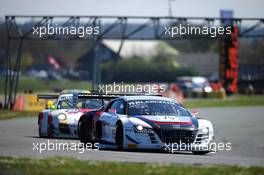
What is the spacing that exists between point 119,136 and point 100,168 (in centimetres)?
465

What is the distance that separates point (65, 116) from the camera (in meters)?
22.4

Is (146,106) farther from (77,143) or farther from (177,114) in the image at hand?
(77,143)

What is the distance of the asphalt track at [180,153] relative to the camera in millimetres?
15445

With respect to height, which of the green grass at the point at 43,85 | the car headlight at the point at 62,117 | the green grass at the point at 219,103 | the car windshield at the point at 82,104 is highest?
the green grass at the point at 43,85

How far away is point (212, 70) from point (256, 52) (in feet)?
44.8

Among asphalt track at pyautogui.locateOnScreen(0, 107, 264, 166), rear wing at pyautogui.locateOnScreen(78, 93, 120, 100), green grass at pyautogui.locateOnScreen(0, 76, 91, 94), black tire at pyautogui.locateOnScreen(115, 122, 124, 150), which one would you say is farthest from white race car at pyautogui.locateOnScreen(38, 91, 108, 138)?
green grass at pyautogui.locateOnScreen(0, 76, 91, 94)

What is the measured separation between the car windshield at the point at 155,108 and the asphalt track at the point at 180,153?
90cm

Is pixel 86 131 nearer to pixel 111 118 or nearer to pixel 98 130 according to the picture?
pixel 98 130

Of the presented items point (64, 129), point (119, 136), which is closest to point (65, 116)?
point (64, 129)

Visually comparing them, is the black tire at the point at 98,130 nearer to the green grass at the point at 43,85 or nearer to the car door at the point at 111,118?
the car door at the point at 111,118

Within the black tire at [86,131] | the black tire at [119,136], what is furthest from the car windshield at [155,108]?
the black tire at [86,131]

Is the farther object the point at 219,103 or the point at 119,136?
the point at 219,103

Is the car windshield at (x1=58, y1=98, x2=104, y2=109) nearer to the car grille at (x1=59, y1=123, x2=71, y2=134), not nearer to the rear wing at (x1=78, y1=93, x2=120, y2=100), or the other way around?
the car grille at (x1=59, y1=123, x2=71, y2=134)

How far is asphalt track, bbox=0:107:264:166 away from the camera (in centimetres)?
1545
